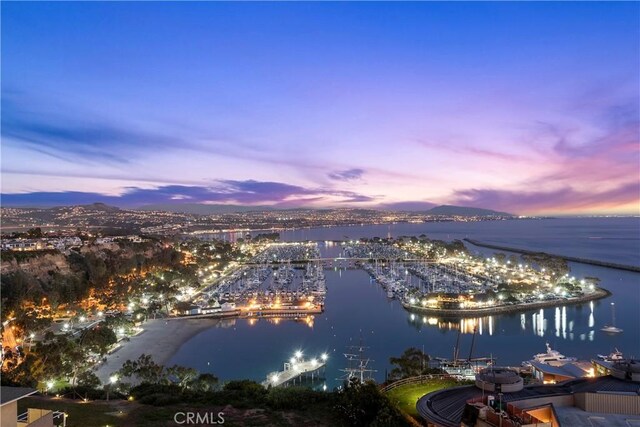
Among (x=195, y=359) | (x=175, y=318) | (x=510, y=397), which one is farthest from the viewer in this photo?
(x=175, y=318)

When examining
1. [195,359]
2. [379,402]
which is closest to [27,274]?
[195,359]

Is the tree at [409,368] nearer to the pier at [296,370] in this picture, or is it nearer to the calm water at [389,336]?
the calm water at [389,336]

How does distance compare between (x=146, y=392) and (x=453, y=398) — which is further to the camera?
(x=146, y=392)

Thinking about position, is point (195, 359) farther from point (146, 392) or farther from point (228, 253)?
point (228, 253)

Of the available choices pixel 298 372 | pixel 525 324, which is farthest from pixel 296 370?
pixel 525 324

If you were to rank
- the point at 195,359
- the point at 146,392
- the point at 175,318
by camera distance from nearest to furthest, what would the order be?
the point at 146,392
the point at 195,359
the point at 175,318

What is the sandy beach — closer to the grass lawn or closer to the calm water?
the calm water
